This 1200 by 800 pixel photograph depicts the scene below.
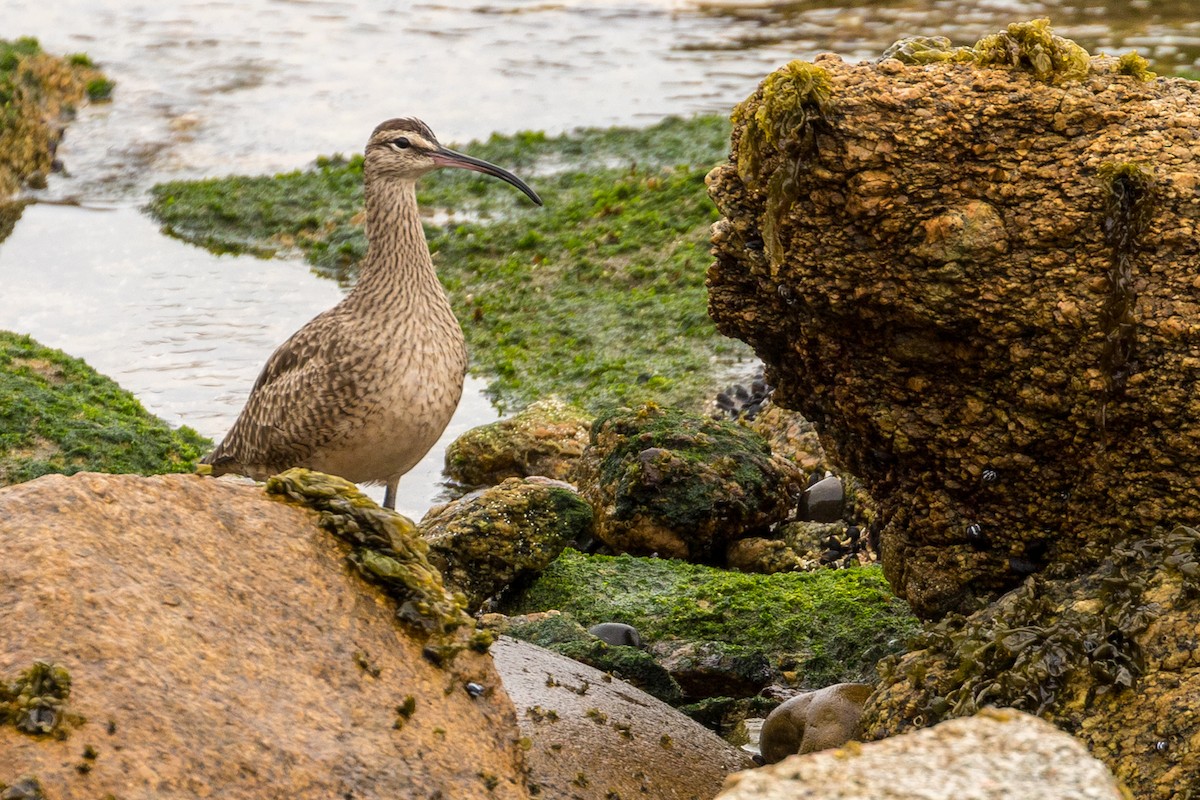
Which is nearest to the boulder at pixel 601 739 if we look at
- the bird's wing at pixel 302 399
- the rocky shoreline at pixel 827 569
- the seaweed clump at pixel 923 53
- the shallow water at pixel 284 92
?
the rocky shoreline at pixel 827 569

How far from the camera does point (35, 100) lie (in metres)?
15.9

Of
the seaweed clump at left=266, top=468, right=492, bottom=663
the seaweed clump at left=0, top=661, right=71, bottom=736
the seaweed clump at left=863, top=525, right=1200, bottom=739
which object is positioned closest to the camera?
the seaweed clump at left=0, top=661, right=71, bottom=736

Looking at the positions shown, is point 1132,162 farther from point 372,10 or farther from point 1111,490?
point 372,10

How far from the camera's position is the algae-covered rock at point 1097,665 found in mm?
4105

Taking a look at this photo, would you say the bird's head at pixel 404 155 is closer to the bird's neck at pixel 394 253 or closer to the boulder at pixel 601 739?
the bird's neck at pixel 394 253

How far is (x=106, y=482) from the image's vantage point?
3.84m

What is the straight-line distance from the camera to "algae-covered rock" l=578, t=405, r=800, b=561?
750cm

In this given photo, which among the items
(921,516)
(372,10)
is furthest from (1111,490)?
(372,10)

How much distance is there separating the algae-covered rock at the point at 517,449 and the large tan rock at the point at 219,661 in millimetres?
4977

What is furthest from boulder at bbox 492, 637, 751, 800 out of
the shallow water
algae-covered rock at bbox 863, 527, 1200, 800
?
the shallow water

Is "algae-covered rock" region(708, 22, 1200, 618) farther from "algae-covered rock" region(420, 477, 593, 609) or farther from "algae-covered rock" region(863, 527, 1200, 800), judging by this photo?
"algae-covered rock" region(420, 477, 593, 609)

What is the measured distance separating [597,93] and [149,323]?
722cm

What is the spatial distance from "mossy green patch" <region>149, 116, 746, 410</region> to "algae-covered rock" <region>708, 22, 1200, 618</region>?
16.3 feet

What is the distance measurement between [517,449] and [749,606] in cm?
272
